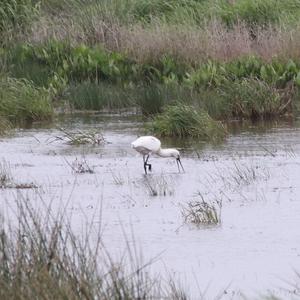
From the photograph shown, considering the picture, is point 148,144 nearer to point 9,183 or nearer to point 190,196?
point 190,196

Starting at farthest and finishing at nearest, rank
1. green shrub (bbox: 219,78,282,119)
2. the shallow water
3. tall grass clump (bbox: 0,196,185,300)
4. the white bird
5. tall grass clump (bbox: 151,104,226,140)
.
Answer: green shrub (bbox: 219,78,282,119)
tall grass clump (bbox: 151,104,226,140)
the white bird
the shallow water
tall grass clump (bbox: 0,196,185,300)

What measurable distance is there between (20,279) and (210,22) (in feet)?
62.5

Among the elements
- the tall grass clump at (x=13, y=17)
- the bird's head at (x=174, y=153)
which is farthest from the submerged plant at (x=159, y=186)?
the tall grass clump at (x=13, y=17)

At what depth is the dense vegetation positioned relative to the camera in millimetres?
21359

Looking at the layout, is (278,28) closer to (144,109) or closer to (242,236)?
A: (144,109)

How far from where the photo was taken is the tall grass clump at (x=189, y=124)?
18203 millimetres

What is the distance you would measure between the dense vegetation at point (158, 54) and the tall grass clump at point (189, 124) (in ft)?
5.79

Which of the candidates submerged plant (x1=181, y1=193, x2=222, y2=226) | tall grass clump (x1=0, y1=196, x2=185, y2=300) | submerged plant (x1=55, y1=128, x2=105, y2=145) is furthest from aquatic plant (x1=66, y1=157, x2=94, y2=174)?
tall grass clump (x1=0, y1=196, x2=185, y2=300)

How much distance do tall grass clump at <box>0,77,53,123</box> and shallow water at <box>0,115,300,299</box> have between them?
693 mm

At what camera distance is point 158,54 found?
80.0 feet

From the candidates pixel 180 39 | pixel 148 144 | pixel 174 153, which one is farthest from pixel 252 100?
pixel 148 144

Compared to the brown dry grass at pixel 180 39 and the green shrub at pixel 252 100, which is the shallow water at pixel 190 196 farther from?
the brown dry grass at pixel 180 39

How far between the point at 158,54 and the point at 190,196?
11097mm

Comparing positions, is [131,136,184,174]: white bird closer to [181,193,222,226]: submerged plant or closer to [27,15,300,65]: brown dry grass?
[181,193,222,226]: submerged plant
